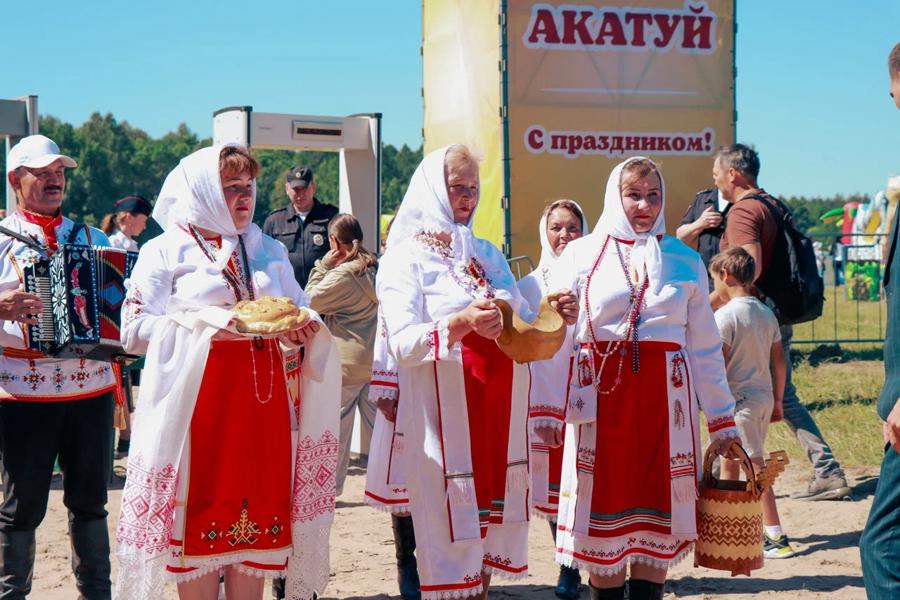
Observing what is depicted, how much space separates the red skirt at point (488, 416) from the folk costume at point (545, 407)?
208 mm

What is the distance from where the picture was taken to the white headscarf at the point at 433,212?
4.56m

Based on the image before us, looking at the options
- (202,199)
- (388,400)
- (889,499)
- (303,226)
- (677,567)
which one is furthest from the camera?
(303,226)

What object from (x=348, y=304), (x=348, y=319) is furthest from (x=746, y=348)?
(x=348, y=319)

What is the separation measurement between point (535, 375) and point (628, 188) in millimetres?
861

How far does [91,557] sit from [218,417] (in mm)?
1307

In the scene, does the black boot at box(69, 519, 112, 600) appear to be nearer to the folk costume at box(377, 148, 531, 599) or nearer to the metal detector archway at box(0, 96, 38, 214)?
the folk costume at box(377, 148, 531, 599)

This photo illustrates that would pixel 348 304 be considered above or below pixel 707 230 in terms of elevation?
below

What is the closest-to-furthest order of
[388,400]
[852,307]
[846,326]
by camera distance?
[388,400], [846,326], [852,307]

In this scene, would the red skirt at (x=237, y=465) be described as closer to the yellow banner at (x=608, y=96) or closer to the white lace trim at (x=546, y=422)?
the white lace trim at (x=546, y=422)

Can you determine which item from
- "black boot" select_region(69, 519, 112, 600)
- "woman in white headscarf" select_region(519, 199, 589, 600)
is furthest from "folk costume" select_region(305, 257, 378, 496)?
"black boot" select_region(69, 519, 112, 600)

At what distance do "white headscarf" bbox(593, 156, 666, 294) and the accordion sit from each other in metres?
2.13

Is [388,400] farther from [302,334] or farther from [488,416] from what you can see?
[302,334]

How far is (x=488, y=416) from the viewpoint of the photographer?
4.48 meters

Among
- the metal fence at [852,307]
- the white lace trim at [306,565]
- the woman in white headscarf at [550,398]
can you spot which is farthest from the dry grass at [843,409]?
the white lace trim at [306,565]
